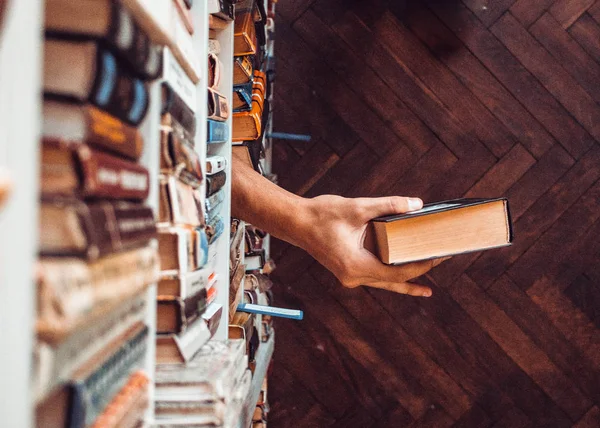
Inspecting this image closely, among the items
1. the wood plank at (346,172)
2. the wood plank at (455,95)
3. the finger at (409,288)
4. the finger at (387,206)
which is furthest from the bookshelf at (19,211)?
the wood plank at (455,95)

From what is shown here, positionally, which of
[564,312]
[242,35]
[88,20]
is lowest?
[564,312]

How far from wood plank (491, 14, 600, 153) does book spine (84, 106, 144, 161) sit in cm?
174

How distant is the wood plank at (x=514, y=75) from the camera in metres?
1.87

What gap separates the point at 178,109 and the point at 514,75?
1.61 metres

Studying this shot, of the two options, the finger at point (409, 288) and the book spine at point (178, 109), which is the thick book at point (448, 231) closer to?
the finger at point (409, 288)

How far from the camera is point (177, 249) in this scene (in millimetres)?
534

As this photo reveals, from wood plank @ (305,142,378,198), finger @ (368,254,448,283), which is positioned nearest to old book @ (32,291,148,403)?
finger @ (368,254,448,283)

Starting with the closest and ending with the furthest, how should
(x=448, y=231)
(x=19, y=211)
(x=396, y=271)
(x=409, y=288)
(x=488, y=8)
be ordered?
(x=19, y=211)
(x=448, y=231)
(x=396, y=271)
(x=409, y=288)
(x=488, y=8)

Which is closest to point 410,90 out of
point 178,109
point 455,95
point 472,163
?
point 455,95

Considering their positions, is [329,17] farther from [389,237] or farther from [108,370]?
[108,370]

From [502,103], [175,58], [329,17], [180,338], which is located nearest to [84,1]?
[175,58]

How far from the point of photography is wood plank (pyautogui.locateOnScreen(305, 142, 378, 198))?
1890 mm

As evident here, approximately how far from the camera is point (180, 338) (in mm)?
568

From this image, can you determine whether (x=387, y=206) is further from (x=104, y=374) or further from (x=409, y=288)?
(x=104, y=374)
